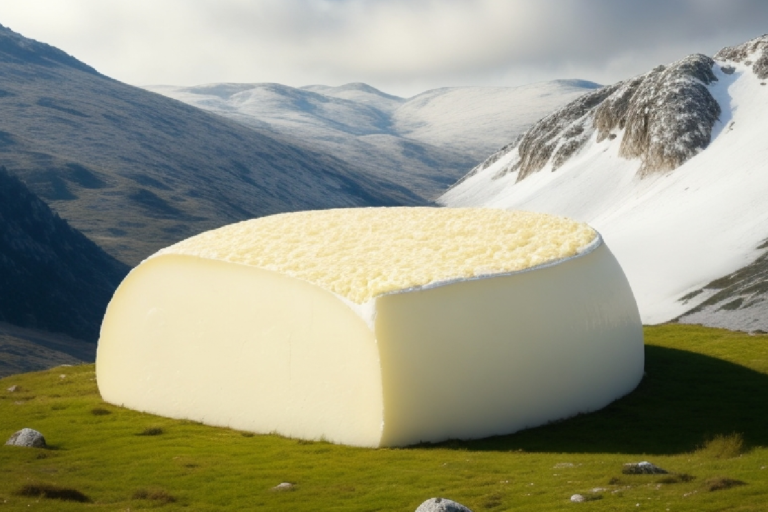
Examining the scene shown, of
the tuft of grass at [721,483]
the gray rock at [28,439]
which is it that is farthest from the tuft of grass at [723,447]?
the gray rock at [28,439]

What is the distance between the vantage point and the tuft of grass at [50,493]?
2622 cm

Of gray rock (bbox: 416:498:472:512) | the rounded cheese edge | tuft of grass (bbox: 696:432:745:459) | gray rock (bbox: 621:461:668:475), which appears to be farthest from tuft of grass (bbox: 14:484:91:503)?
tuft of grass (bbox: 696:432:745:459)

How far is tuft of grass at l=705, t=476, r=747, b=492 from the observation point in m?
24.0

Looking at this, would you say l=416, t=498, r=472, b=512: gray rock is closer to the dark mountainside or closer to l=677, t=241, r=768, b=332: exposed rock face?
l=677, t=241, r=768, b=332: exposed rock face

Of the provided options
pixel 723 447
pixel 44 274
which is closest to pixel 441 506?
pixel 723 447

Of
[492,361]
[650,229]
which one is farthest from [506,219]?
[650,229]

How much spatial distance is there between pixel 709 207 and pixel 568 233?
320ft

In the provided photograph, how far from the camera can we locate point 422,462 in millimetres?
30859

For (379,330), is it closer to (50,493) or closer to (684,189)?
(50,493)

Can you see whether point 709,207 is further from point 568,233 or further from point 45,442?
point 45,442

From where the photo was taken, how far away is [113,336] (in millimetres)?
44531

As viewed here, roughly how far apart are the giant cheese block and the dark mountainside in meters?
137

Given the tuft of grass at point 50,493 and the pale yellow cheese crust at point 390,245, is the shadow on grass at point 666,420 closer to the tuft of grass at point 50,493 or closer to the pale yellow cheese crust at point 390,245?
the pale yellow cheese crust at point 390,245

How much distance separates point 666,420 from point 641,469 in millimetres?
11381
